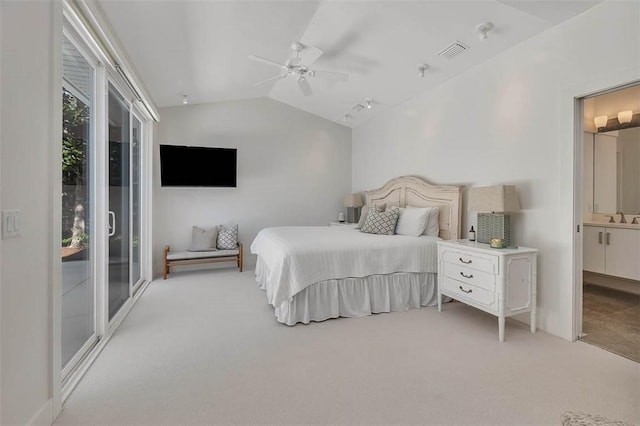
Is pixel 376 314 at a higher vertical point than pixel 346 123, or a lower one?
lower

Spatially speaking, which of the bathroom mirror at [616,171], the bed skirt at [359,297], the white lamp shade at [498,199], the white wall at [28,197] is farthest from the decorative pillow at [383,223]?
the white wall at [28,197]

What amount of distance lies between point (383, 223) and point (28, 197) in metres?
3.37

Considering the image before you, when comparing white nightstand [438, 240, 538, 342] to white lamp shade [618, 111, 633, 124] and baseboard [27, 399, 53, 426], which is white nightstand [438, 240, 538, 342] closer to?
white lamp shade [618, 111, 633, 124]

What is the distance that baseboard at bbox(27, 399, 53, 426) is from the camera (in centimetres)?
148

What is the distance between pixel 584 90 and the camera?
2.54 meters

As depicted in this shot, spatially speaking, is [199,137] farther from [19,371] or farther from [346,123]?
[19,371]

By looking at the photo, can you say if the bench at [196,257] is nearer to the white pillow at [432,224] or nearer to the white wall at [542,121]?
the white pillow at [432,224]

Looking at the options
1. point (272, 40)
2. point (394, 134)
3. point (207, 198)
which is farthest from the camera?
point (207, 198)

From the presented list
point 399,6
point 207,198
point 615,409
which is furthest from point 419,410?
point 207,198

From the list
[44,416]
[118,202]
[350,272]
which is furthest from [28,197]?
[350,272]

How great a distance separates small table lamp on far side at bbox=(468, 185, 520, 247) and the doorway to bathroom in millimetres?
1109

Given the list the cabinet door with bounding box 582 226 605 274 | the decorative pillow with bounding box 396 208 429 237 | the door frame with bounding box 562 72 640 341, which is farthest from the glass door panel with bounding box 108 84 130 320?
the cabinet door with bounding box 582 226 605 274

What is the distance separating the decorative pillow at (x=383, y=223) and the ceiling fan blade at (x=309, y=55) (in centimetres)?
205

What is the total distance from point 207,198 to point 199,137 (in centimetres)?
105
